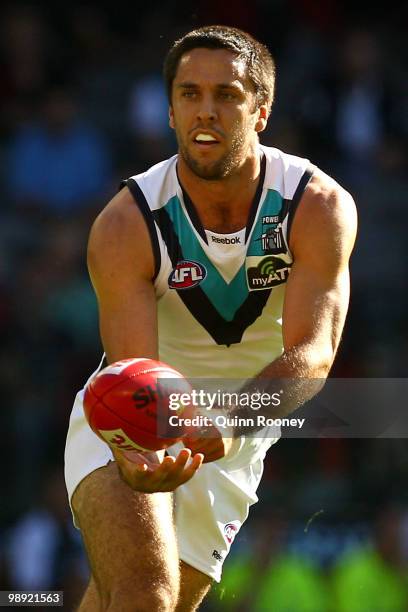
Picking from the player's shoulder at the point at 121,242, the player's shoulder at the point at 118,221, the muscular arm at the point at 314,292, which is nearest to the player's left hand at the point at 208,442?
the muscular arm at the point at 314,292

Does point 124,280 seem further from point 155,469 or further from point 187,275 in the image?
point 155,469

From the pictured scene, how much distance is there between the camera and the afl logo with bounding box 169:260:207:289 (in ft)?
20.4

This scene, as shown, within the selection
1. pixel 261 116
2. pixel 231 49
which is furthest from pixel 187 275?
pixel 231 49

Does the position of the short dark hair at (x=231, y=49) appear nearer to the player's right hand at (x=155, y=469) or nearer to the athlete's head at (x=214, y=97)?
the athlete's head at (x=214, y=97)

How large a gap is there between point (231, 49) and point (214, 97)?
264mm

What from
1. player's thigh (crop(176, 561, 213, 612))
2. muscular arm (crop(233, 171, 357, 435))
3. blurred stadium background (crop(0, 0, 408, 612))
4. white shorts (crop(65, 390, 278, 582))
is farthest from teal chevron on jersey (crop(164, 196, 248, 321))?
blurred stadium background (crop(0, 0, 408, 612))

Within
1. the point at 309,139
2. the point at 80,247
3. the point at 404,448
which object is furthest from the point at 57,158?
the point at 404,448

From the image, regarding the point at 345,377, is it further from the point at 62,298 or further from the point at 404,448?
the point at 62,298

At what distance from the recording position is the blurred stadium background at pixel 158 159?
959 cm

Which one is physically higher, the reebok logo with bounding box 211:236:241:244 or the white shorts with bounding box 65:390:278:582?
the reebok logo with bounding box 211:236:241:244

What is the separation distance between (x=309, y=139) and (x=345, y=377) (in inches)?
95.6

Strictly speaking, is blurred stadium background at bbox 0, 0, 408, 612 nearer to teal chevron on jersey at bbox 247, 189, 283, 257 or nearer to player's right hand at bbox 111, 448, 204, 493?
teal chevron on jersey at bbox 247, 189, 283, 257

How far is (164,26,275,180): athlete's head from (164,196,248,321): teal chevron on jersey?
0.22 metres

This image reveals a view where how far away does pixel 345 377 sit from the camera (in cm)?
1127
